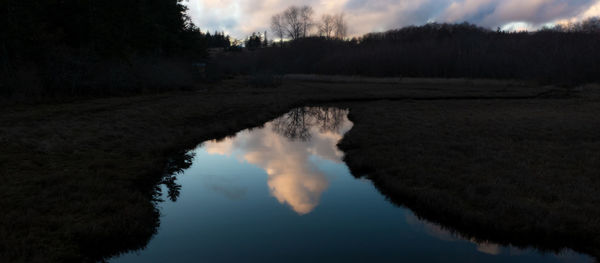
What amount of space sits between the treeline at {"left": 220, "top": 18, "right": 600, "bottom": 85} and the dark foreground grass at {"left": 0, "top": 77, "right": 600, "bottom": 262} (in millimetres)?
43751

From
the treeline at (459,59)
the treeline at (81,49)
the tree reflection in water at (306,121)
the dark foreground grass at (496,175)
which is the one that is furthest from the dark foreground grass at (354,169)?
the treeline at (459,59)

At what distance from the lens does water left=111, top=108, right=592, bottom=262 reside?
7.24 meters

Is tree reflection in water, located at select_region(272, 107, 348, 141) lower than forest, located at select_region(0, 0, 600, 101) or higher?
lower

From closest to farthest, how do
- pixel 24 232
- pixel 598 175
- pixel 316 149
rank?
pixel 24 232 → pixel 598 175 → pixel 316 149

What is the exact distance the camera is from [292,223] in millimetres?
8820

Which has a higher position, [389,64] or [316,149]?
[389,64]

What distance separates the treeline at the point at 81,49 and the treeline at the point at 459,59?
23.5 metres

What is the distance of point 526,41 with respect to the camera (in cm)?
9812

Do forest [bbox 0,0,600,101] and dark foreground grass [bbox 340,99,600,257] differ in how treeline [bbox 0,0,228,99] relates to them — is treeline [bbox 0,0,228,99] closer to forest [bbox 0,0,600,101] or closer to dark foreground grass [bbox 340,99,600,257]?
forest [bbox 0,0,600,101]

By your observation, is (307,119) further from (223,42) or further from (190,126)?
(223,42)

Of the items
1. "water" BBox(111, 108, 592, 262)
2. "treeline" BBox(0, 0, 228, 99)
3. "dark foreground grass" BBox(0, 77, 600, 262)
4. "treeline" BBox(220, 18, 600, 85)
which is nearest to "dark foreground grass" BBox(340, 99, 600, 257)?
"dark foreground grass" BBox(0, 77, 600, 262)

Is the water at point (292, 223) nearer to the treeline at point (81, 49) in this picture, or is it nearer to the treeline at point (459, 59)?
the treeline at point (81, 49)

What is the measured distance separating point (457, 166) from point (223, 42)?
201831 millimetres

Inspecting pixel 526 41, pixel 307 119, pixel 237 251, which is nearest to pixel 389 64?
pixel 526 41
